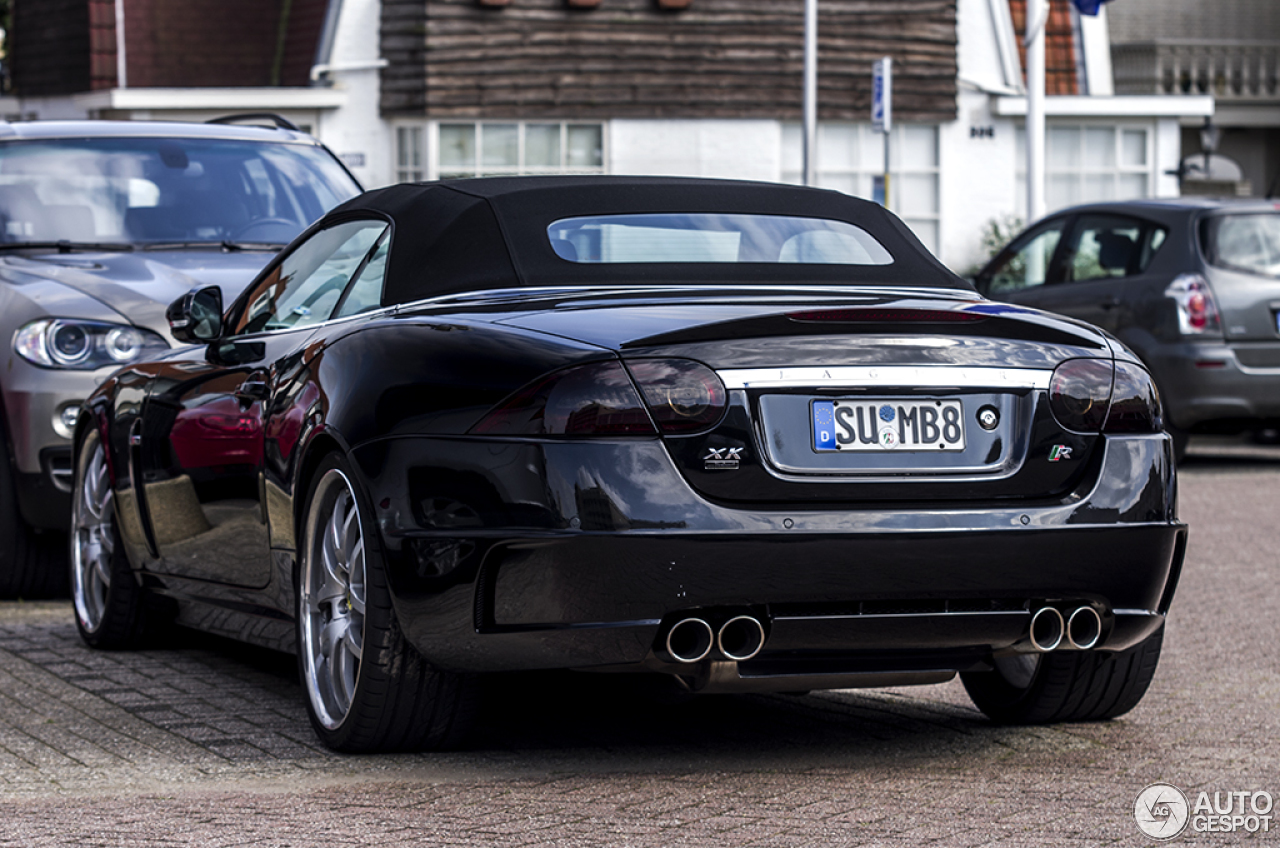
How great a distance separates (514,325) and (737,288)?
2.30ft

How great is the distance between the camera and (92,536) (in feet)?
24.0

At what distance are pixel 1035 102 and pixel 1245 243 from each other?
31.1 ft

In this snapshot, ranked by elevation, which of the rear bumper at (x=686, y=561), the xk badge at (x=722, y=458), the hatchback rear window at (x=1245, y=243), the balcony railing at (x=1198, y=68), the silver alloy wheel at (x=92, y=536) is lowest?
the silver alloy wheel at (x=92, y=536)

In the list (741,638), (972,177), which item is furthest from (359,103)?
(741,638)

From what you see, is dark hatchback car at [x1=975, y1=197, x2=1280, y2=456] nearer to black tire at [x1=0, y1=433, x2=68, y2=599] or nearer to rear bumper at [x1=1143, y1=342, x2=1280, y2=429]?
rear bumper at [x1=1143, y1=342, x2=1280, y2=429]

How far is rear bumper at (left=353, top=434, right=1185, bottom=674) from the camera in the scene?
4.54m

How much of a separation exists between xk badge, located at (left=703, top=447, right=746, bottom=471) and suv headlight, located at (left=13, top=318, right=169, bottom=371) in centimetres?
401

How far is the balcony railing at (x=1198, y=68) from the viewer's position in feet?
144

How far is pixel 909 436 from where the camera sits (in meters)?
4.69

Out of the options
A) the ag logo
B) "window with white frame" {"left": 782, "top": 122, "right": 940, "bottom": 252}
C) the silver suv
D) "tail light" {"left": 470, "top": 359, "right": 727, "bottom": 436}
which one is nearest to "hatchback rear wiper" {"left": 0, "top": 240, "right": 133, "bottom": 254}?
the silver suv

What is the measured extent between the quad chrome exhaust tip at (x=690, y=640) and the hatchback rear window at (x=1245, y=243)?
9.88 metres

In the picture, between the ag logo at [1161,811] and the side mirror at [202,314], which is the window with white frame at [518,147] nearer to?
the side mirror at [202,314]

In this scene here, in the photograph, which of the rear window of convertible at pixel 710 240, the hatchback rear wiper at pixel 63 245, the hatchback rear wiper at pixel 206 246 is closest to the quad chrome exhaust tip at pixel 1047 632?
the rear window of convertible at pixel 710 240

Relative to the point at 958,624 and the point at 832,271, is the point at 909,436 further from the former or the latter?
the point at 832,271
